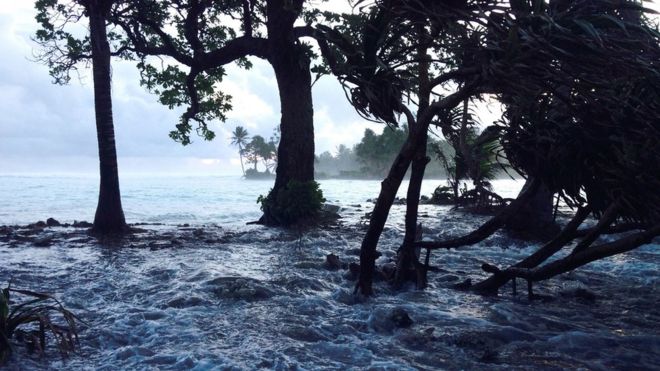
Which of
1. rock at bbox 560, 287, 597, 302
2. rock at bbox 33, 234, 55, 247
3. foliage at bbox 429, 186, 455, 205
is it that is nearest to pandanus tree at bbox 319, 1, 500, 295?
rock at bbox 560, 287, 597, 302

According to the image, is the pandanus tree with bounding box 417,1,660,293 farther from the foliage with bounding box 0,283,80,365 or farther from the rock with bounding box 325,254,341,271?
the foliage with bounding box 0,283,80,365

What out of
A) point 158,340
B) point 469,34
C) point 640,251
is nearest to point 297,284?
point 158,340

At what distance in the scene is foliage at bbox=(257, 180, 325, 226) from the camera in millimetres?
15375

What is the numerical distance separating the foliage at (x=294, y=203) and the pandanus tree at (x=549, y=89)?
8986 mm

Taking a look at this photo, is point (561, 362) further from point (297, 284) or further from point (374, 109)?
point (297, 284)

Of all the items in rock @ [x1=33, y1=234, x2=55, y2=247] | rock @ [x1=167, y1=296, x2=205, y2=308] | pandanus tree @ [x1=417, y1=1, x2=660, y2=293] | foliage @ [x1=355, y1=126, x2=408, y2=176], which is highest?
foliage @ [x1=355, y1=126, x2=408, y2=176]

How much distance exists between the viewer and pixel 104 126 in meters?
13.8

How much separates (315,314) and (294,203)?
31.2 ft

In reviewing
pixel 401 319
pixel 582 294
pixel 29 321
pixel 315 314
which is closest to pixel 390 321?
pixel 401 319

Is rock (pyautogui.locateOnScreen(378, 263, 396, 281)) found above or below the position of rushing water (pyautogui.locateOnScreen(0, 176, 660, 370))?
above

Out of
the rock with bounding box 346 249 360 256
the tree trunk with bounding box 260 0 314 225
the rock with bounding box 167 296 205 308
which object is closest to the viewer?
the rock with bounding box 167 296 205 308

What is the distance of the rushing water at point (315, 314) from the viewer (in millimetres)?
4527

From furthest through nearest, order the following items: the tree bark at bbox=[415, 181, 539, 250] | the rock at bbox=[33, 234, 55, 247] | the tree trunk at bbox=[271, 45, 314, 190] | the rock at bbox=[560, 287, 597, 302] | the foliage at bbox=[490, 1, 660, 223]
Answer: the tree trunk at bbox=[271, 45, 314, 190], the rock at bbox=[33, 234, 55, 247], the rock at bbox=[560, 287, 597, 302], the tree bark at bbox=[415, 181, 539, 250], the foliage at bbox=[490, 1, 660, 223]

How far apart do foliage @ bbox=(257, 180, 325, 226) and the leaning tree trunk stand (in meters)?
4.63
